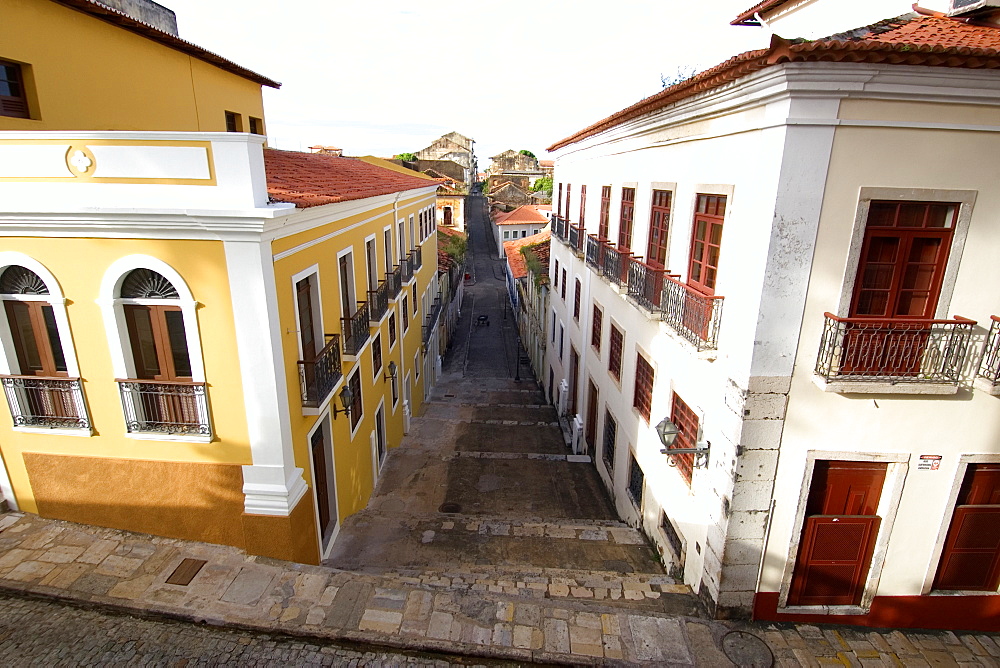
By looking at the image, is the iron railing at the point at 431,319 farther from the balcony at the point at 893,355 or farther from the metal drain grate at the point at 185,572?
the balcony at the point at 893,355

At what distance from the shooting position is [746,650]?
6.43m

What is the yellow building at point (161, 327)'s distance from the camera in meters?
5.93

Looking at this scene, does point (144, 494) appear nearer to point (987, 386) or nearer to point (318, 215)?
point (318, 215)

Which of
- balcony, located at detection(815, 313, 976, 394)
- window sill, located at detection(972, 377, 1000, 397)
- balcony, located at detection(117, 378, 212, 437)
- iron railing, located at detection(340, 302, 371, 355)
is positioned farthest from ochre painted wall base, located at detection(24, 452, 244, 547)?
window sill, located at detection(972, 377, 1000, 397)

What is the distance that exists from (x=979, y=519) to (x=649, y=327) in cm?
488

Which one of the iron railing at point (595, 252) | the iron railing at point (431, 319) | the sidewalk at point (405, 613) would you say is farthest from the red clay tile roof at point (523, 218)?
the sidewalk at point (405, 613)

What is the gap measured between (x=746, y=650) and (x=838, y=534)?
1850 mm

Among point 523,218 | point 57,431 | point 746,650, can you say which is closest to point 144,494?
point 57,431

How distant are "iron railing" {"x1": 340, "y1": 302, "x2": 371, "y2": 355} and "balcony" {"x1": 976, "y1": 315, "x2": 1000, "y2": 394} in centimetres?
847

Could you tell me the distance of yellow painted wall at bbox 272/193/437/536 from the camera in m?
6.92

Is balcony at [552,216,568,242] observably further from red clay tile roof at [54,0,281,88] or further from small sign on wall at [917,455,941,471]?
small sign on wall at [917,455,941,471]

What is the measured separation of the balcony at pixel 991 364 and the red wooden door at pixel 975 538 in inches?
54.6

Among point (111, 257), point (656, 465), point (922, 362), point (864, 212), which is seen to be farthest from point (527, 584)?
point (111, 257)

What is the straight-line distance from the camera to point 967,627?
23.1 ft
